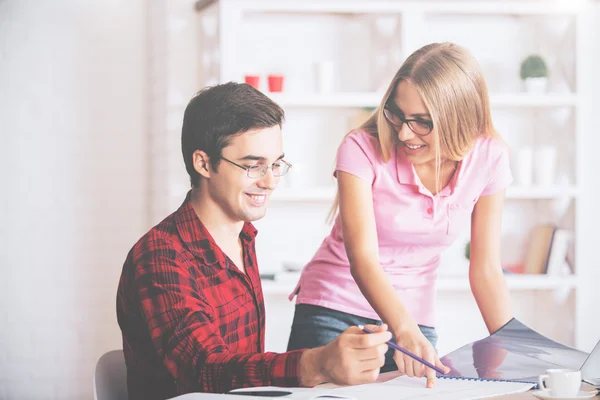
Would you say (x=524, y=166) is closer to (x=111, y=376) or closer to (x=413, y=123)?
(x=413, y=123)

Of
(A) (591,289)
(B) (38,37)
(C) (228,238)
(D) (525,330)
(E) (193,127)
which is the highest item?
(B) (38,37)

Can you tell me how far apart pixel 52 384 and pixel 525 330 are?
286cm

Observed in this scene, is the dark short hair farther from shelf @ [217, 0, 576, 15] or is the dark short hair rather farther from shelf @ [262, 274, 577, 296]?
shelf @ [217, 0, 576, 15]

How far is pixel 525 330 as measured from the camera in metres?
1.81

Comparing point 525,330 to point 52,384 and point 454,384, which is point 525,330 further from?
point 52,384

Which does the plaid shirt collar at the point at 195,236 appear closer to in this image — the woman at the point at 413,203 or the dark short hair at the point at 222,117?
the dark short hair at the point at 222,117

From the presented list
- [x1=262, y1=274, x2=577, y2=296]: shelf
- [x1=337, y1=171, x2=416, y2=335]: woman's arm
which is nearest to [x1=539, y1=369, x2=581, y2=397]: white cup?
[x1=337, y1=171, x2=416, y2=335]: woman's arm

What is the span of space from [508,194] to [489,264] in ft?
6.22

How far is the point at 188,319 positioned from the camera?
1.35 metres

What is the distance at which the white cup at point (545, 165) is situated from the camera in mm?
3678

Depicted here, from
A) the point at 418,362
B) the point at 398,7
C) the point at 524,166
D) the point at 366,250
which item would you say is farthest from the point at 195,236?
the point at 524,166

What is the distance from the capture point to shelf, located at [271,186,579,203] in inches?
142

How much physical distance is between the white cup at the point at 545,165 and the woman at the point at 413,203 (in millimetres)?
1897

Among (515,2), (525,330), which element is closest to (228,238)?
(525,330)
